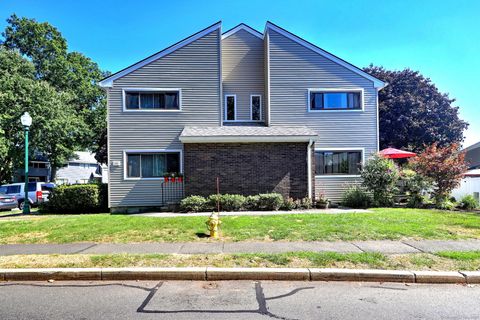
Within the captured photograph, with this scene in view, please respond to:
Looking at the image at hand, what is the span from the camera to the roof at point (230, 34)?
51.1 ft

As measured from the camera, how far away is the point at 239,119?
17.1 metres

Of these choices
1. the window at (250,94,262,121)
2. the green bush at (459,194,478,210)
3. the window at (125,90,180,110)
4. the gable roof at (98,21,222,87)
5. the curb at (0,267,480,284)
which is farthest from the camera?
the window at (250,94,262,121)

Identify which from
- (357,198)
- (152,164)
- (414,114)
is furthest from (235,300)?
(414,114)

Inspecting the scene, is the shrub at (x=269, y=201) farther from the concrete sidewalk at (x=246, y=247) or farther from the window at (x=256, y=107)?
the concrete sidewalk at (x=246, y=247)

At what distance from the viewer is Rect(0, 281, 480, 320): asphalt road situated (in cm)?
420

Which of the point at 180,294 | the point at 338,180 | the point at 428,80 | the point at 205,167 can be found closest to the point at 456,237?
the point at 180,294

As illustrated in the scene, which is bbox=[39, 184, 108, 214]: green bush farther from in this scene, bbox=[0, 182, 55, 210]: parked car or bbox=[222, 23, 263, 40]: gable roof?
bbox=[222, 23, 263, 40]: gable roof

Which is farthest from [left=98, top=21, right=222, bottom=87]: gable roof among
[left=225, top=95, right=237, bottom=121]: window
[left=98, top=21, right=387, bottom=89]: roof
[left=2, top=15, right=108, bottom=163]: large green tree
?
[left=2, top=15, right=108, bottom=163]: large green tree

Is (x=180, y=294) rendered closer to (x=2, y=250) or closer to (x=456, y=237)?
(x=2, y=250)

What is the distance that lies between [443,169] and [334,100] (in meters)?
5.72

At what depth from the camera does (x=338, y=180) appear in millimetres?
16172

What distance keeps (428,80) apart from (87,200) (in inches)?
1443

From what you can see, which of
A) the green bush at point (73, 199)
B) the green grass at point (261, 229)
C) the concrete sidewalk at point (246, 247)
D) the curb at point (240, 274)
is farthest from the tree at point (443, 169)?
the green bush at point (73, 199)

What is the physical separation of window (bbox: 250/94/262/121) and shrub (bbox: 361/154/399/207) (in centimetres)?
593
